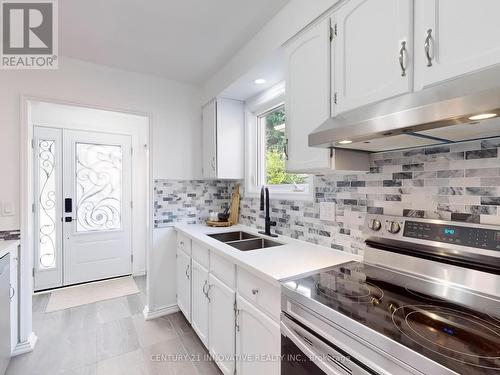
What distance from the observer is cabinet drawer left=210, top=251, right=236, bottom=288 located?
59.6 inches

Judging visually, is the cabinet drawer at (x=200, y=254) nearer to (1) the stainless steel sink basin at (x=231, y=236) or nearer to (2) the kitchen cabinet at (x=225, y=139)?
(1) the stainless steel sink basin at (x=231, y=236)

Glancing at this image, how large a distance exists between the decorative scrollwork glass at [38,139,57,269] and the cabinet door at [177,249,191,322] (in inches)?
72.8

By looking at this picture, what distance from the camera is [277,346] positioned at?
1161 mm

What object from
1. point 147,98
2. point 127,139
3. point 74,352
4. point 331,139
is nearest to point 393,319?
point 331,139

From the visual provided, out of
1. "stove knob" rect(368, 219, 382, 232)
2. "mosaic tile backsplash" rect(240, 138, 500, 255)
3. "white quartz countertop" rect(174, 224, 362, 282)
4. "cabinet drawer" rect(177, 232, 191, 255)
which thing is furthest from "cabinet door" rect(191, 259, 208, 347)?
"stove knob" rect(368, 219, 382, 232)

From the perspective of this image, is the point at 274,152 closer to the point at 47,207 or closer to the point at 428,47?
the point at 428,47

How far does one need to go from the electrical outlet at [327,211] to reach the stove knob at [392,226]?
35 centimetres

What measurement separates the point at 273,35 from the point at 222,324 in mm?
1887

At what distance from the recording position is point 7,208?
198cm

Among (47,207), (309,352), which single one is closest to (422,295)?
(309,352)

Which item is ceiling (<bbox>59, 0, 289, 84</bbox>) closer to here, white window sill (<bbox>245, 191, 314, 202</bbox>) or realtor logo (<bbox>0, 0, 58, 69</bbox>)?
realtor logo (<bbox>0, 0, 58, 69</bbox>)

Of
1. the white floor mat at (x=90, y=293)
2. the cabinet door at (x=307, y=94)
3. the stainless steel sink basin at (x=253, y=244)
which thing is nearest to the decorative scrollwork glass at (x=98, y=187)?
the white floor mat at (x=90, y=293)

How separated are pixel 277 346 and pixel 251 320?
8.9 inches

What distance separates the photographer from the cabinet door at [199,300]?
1.90m
